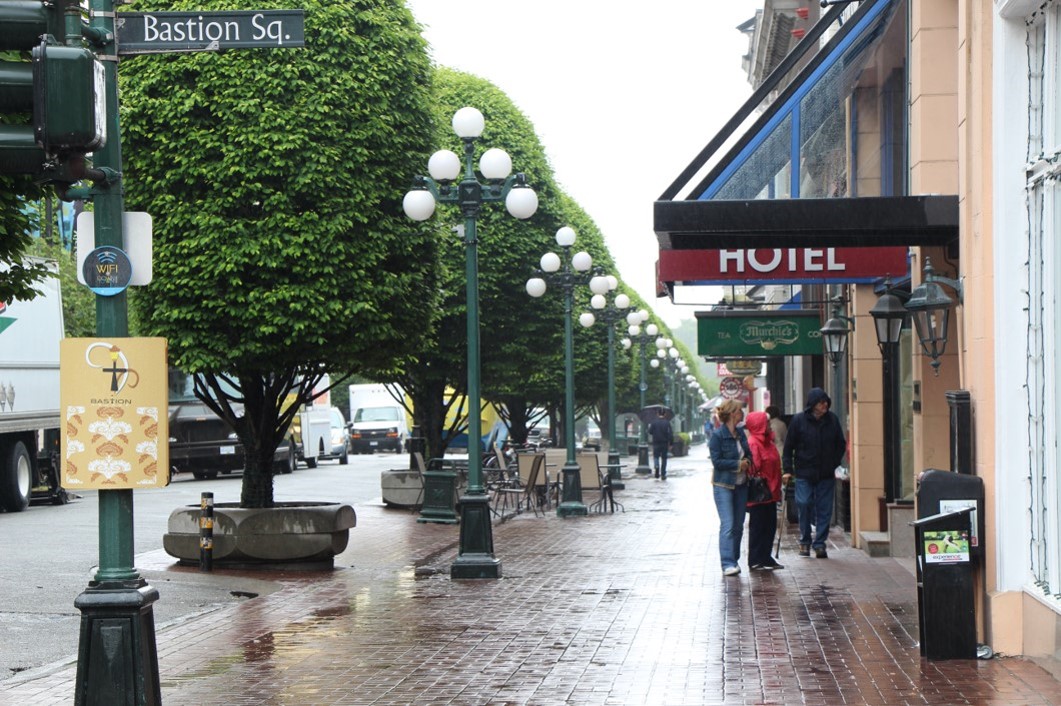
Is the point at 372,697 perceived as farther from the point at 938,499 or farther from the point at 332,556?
the point at 332,556

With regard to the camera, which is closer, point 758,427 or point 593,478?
point 758,427

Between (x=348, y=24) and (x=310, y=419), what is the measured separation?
32.7m

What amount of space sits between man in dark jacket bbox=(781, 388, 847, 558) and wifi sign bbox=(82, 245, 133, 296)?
10985 millimetres

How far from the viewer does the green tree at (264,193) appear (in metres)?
17.3

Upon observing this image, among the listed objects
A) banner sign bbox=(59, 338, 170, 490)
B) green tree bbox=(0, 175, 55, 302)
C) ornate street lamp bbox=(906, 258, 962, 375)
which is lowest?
banner sign bbox=(59, 338, 170, 490)

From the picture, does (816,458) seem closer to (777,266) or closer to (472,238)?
(777,266)

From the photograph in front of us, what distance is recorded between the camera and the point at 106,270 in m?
7.64

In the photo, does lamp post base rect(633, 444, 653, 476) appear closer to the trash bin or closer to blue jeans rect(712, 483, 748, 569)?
blue jeans rect(712, 483, 748, 569)

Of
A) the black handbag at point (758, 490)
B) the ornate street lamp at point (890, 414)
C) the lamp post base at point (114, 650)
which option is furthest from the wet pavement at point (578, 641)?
the lamp post base at point (114, 650)

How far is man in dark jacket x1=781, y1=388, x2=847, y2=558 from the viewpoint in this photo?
17312 millimetres

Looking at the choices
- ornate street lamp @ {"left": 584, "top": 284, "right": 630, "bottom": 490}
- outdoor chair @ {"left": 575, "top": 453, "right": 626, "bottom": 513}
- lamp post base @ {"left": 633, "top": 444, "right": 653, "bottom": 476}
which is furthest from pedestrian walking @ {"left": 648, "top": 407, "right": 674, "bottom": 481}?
outdoor chair @ {"left": 575, "top": 453, "right": 626, "bottom": 513}

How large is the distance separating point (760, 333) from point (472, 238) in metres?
8.91

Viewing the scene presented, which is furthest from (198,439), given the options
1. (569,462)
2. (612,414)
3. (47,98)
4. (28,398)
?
(47,98)

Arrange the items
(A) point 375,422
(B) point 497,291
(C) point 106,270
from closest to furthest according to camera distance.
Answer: (C) point 106,270, (B) point 497,291, (A) point 375,422
